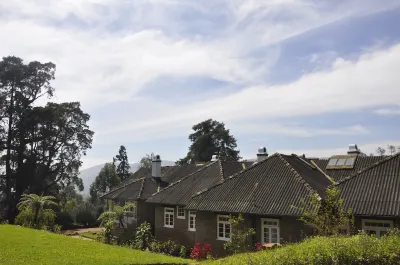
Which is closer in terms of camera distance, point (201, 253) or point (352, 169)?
point (201, 253)

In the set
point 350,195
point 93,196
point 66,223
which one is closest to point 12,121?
point 66,223

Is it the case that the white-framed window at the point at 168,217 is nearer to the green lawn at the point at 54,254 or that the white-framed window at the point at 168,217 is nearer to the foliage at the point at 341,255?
the green lawn at the point at 54,254

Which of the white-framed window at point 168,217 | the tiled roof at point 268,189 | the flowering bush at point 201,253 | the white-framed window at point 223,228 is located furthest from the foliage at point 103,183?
the flowering bush at point 201,253

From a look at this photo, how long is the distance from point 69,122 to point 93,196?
735 inches

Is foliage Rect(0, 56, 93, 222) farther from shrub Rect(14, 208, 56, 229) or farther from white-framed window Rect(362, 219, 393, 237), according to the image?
white-framed window Rect(362, 219, 393, 237)

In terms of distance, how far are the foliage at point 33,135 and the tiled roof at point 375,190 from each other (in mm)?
33209

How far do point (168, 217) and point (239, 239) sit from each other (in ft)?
30.9

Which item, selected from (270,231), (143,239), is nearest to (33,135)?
(143,239)

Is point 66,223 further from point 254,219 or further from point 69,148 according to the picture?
point 254,219

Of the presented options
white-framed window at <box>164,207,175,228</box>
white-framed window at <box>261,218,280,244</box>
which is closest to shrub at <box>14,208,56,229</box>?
white-framed window at <box>164,207,175,228</box>

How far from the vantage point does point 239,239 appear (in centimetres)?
1859

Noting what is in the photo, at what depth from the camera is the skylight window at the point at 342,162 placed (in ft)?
84.7

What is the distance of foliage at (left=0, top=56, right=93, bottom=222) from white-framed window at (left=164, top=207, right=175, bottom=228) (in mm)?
20596

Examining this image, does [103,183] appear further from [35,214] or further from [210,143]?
[35,214]
